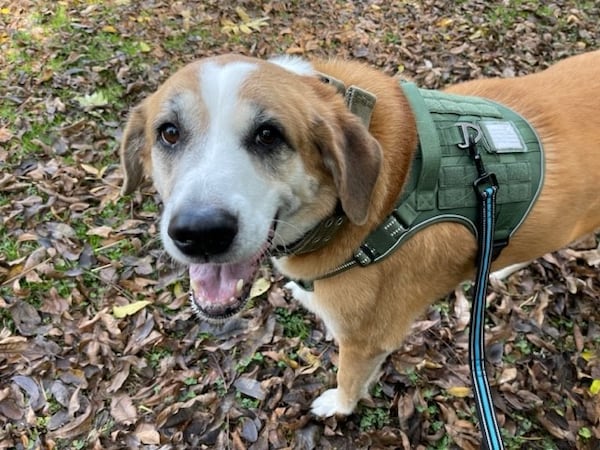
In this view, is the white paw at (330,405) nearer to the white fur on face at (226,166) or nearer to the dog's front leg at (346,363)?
the dog's front leg at (346,363)

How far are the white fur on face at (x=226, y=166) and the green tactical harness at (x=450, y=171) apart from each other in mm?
392

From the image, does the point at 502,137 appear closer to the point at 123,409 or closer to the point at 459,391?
the point at 459,391

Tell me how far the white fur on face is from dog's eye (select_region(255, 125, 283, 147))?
58mm

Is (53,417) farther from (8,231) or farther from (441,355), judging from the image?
(441,355)

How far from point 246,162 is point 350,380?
149cm

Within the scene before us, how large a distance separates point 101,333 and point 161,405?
0.71m

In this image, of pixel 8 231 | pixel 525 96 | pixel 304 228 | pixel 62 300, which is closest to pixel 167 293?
pixel 62 300

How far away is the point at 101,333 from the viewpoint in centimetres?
346

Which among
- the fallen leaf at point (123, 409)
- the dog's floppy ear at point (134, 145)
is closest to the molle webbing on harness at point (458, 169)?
the dog's floppy ear at point (134, 145)

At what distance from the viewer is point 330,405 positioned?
3076mm

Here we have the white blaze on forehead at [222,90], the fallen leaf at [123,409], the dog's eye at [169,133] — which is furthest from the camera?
the fallen leaf at [123,409]

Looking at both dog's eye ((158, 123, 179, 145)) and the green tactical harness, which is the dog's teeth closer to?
the green tactical harness

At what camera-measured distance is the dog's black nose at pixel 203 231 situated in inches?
69.6

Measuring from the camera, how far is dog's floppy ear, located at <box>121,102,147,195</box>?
7.84 ft
